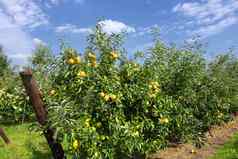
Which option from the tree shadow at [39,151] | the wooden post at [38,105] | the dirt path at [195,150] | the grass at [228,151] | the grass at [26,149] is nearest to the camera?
the wooden post at [38,105]

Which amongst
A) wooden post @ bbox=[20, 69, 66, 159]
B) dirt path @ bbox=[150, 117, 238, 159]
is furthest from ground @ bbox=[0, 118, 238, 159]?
wooden post @ bbox=[20, 69, 66, 159]

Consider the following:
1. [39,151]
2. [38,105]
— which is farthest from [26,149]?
[38,105]

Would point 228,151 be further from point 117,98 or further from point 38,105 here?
point 38,105

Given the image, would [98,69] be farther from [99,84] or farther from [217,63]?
[217,63]

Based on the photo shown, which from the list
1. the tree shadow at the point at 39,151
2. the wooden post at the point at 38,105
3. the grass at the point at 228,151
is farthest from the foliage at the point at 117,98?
the tree shadow at the point at 39,151

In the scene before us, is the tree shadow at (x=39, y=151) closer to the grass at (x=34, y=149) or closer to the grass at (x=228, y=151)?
the grass at (x=34, y=149)

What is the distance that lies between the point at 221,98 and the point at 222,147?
3.15 metres

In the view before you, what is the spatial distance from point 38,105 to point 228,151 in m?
7.73

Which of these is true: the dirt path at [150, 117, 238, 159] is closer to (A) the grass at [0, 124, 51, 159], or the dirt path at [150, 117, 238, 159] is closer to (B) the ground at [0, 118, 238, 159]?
(B) the ground at [0, 118, 238, 159]

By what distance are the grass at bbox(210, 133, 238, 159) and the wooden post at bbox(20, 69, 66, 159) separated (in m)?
6.57

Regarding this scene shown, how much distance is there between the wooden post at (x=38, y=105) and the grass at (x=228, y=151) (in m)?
6.57

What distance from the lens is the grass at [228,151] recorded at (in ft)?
37.1

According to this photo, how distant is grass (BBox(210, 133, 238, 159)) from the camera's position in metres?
11.3

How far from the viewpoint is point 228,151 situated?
39.2ft
